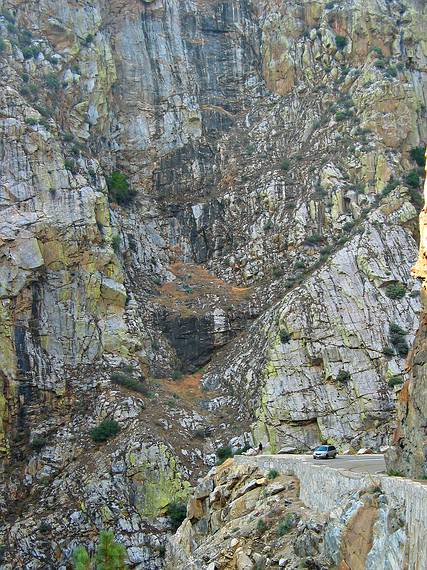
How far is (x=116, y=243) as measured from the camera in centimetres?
4712

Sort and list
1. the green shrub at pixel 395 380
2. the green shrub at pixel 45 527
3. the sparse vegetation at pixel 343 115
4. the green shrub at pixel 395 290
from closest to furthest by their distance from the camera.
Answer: the green shrub at pixel 45 527, the green shrub at pixel 395 380, the green shrub at pixel 395 290, the sparse vegetation at pixel 343 115

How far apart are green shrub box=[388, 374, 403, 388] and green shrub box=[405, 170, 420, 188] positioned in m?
12.6

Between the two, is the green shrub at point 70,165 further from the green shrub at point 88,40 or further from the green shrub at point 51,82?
the green shrub at point 88,40

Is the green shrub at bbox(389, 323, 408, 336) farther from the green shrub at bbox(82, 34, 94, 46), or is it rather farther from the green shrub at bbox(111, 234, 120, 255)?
the green shrub at bbox(82, 34, 94, 46)

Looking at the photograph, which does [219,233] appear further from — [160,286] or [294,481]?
[294,481]

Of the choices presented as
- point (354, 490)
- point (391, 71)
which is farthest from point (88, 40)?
point (354, 490)

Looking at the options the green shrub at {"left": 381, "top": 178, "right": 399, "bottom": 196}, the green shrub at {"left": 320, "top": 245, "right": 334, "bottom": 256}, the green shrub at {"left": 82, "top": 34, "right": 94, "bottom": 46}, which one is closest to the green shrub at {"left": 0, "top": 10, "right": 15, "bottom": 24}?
the green shrub at {"left": 82, "top": 34, "right": 94, "bottom": 46}

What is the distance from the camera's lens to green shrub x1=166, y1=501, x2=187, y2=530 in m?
36.9

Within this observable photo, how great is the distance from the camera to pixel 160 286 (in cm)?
4953

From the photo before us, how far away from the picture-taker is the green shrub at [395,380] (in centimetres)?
3969

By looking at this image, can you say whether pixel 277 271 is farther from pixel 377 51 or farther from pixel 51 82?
pixel 51 82

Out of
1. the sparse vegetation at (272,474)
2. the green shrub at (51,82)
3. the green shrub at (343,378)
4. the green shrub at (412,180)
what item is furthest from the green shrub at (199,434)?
the green shrub at (51,82)

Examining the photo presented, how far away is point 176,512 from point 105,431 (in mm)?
5404

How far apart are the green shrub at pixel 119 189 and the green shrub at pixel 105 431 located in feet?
57.6
